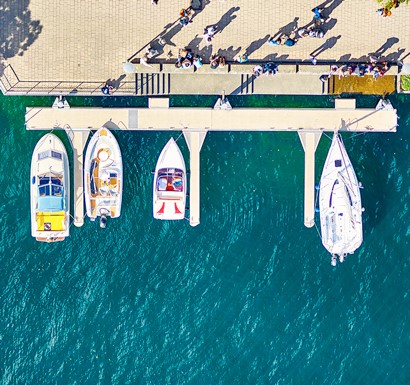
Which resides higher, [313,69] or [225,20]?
[225,20]

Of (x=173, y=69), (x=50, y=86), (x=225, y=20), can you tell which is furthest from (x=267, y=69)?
(x=50, y=86)

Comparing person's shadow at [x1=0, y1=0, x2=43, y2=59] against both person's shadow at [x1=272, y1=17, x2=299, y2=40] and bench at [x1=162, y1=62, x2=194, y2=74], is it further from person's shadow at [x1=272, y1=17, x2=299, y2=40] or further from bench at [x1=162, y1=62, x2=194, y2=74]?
person's shadow at [x1=272, y1=17, x2=299, y2=40]

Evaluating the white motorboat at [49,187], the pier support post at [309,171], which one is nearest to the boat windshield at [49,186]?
the white motorboat at [49,187]

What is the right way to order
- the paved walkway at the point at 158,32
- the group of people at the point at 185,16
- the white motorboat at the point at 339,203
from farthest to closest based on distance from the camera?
the white motorboat at the point at 339,203
the paved walkway at the point at 158,32
the group of people at the point at 185,16

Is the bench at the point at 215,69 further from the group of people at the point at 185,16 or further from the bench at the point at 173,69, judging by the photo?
the group of people at the point at 185,16

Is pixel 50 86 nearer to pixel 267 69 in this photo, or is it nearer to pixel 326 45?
pixel 267 69

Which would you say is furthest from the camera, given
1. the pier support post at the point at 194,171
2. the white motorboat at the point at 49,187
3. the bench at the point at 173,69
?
the pier support post at the point at 194,171

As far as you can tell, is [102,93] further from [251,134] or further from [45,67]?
[251,134]

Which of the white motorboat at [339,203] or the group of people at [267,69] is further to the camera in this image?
the white motorboat at [339,203]
